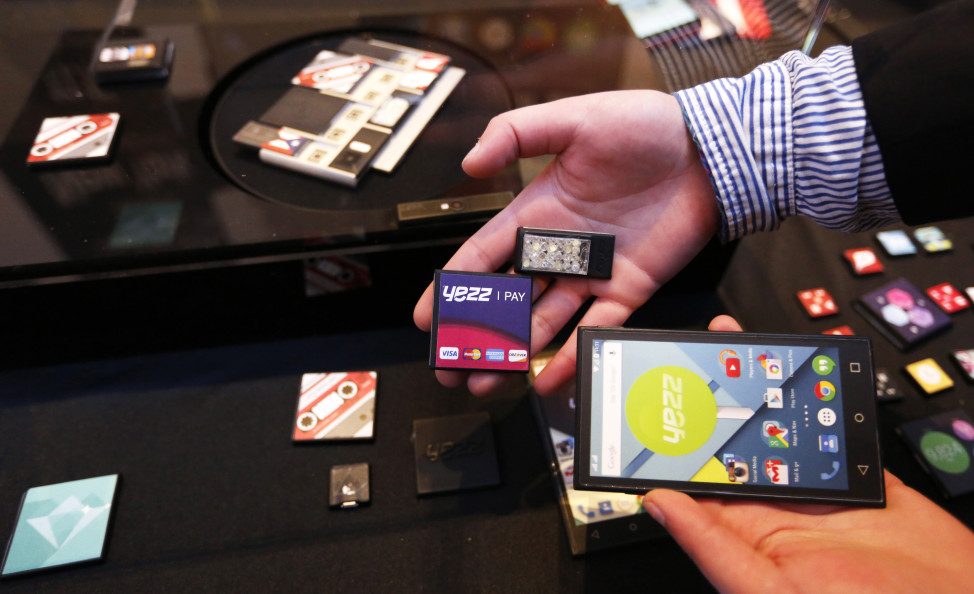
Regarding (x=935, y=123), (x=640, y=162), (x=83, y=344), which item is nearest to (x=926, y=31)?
(x=935, y=123)

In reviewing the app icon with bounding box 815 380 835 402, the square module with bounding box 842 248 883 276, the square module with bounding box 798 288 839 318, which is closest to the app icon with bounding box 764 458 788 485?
the app icon with bounding box 815 380 835 402

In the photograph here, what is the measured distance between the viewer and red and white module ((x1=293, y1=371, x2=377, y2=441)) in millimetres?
1067

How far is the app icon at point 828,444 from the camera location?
2.67 feet

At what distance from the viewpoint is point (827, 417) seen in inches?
32.6

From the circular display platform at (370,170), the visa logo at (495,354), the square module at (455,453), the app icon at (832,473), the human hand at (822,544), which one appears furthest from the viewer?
the circular display platform at (370,170)

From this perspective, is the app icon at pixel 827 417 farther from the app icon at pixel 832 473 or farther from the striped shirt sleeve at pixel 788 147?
the striped shirt sleeve at pixel 788 147

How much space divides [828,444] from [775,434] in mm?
70

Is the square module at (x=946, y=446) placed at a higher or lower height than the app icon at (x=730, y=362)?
lower

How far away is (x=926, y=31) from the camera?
2.90ft

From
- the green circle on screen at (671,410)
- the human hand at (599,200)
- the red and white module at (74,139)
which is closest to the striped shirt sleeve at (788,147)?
the human hand at (599,200)

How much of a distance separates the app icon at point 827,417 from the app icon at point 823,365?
0.18 ft

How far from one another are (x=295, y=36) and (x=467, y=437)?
3.45 ft

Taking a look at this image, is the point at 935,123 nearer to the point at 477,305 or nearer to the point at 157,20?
the point at 477,305

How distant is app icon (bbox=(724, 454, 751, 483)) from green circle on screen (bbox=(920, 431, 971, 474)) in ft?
1.61
